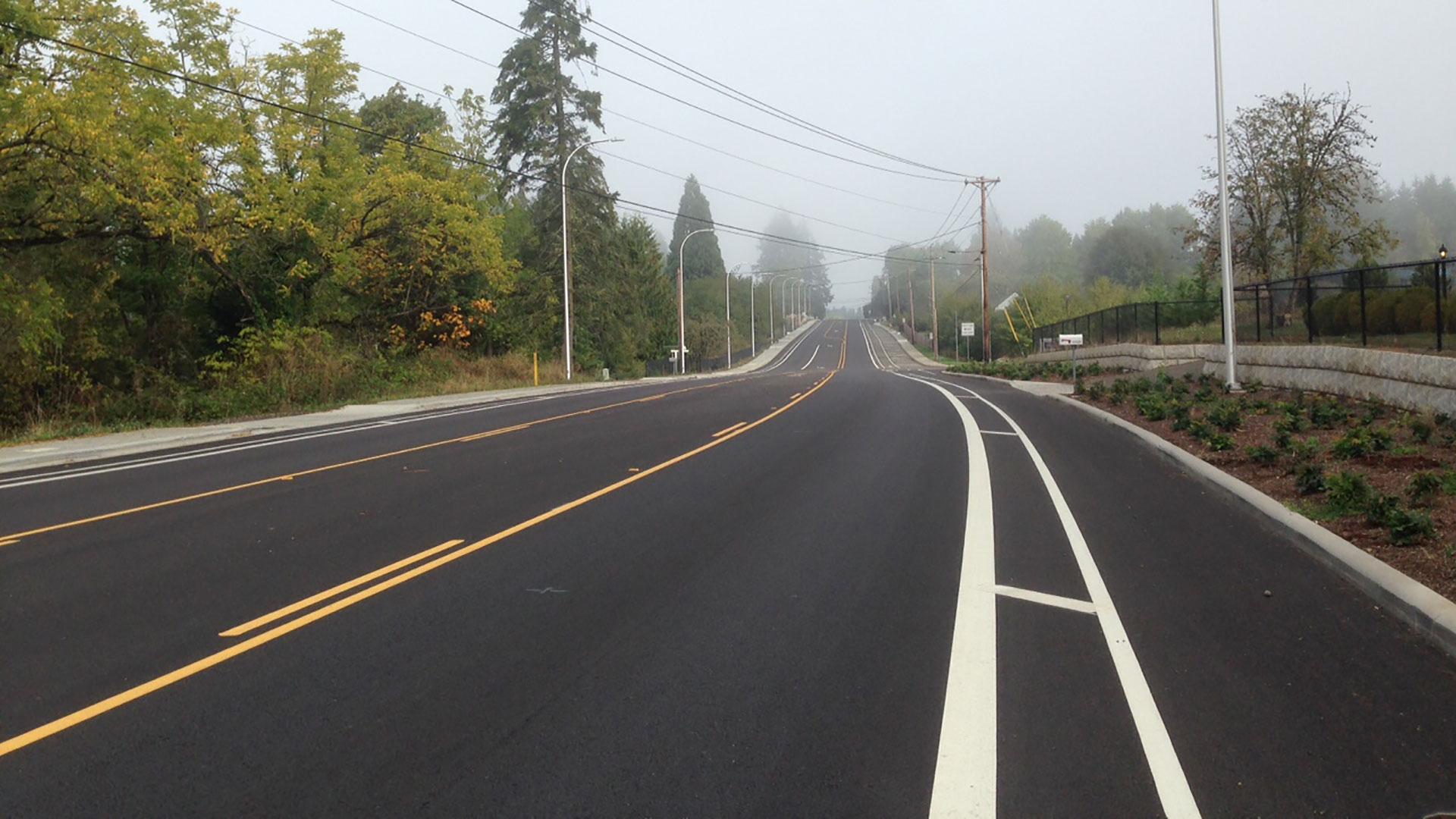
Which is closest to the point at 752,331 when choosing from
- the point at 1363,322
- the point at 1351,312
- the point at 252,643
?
the point at 1351,312

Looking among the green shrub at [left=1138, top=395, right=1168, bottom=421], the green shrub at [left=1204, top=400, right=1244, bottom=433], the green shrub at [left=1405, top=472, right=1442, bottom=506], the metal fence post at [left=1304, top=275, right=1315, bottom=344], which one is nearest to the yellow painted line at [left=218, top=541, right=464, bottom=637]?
the green shrub at [left=1405, top=472, right=1442, bottom=506]

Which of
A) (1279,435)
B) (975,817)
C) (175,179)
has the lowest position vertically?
(975,817)

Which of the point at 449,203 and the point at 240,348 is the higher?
the point at 449,203

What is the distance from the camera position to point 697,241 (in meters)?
149

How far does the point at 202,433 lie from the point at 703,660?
1926 cm

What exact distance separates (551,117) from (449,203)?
16010mm

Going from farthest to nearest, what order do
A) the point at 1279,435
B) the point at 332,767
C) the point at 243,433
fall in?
the point at 243,433
the point at 1279,435
the point at 332,767

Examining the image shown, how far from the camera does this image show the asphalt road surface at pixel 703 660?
4293mm

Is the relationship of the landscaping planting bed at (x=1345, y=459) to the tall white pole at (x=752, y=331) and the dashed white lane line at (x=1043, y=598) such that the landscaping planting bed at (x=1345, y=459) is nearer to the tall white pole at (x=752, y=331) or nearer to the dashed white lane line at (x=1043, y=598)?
the dashed white lane line at (x=1043, y=598)

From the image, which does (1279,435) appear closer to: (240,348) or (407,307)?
(240,348)

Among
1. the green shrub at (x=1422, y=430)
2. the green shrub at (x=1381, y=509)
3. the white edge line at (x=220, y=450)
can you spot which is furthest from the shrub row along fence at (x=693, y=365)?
the green shrub at (x=1381, y=509)

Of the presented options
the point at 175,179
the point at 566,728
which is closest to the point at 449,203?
the point at 175,179

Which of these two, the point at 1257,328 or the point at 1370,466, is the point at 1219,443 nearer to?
the point at 1370,466

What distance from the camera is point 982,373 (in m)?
49.6
